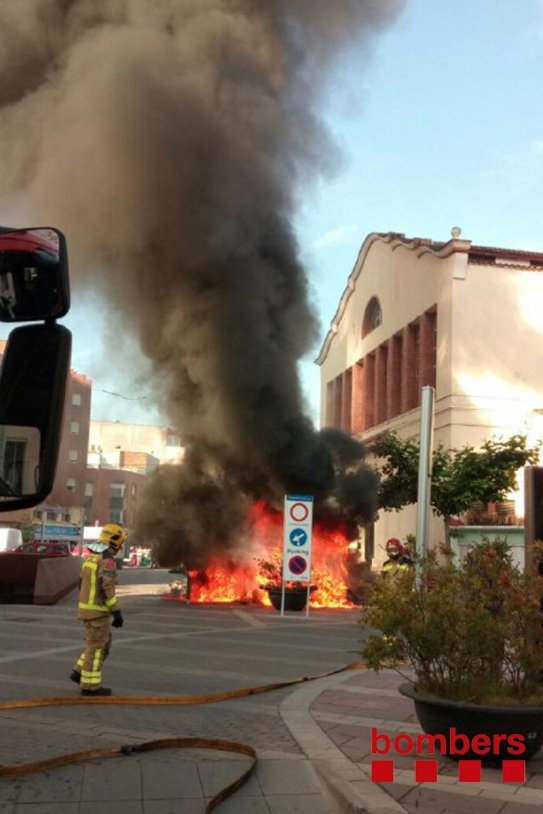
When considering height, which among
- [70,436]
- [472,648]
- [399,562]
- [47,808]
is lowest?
[47,808]

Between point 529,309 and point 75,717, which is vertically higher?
point 529,309

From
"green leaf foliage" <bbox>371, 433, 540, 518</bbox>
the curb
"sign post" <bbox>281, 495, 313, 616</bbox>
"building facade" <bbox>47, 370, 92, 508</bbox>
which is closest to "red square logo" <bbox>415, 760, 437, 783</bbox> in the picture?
the curb

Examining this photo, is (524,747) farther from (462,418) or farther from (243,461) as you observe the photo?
(462,418)

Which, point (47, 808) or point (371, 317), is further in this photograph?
point (371, 317)

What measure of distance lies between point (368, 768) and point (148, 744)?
1.34 m

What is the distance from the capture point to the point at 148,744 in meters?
4.74

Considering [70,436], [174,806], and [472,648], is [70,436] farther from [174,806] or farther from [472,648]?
[472,648]

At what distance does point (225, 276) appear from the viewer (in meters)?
18.7

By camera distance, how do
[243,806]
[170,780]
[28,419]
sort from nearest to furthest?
[28,419] < [243,806] < [170,780]

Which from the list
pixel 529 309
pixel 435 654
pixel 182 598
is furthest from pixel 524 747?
pixel 529 309

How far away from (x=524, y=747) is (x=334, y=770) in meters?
1.06

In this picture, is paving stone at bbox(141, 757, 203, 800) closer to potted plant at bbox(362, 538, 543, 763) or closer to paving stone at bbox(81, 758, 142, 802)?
paving stone at bbox(81, 758, 142, 802)

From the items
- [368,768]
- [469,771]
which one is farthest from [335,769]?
[469,771]

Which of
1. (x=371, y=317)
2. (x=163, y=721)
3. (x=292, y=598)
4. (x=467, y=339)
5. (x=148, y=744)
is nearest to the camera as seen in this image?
(x=148, y=744)
